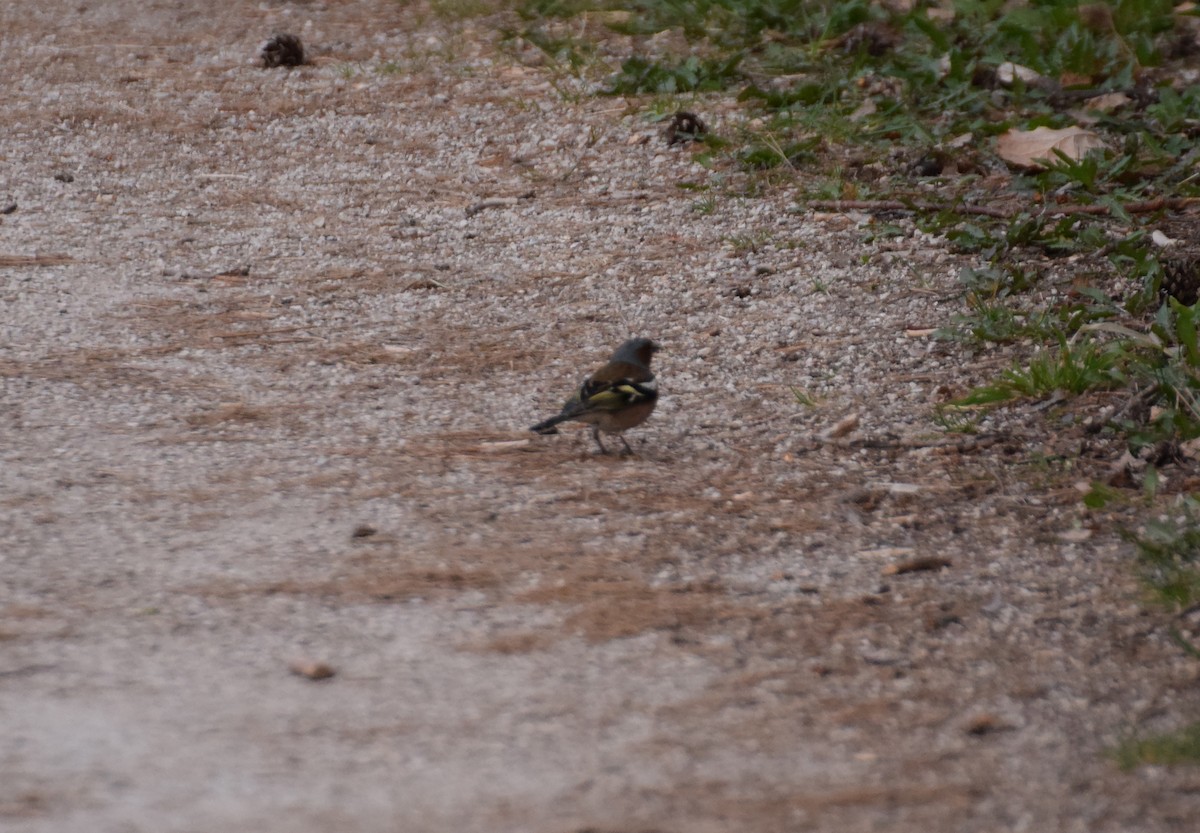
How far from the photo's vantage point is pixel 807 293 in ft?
20.7

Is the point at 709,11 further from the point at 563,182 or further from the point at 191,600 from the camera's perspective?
the point at 191,600

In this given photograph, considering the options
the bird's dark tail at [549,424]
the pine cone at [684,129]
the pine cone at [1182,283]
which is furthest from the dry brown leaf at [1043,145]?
the bird's dark tail at [549,424]

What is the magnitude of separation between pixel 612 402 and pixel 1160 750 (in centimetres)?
224

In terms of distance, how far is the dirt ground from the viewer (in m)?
3.04

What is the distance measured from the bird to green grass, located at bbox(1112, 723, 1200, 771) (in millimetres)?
2164

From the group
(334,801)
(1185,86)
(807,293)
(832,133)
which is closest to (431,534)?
(334,801)

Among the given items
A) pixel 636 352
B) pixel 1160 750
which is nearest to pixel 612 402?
pixel 636 352

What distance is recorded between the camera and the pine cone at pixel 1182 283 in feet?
18.9

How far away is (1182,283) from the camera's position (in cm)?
577

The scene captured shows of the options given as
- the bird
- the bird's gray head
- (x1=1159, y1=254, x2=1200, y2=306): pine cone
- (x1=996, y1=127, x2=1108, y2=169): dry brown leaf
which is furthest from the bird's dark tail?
(x1=996, y1=127, x2=1108, y2=169): dry brown leaf

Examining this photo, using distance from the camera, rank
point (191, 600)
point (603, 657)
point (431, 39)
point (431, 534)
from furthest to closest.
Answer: point (431, 39) < point (431, 534) < point (191, 600) < point (603, 657)

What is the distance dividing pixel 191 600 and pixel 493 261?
11.1ft

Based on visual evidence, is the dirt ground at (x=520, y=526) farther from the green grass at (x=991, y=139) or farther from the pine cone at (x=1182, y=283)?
the pine cone at (x=1182, y=283)

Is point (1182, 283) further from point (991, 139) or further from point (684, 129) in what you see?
point (684, 129)
